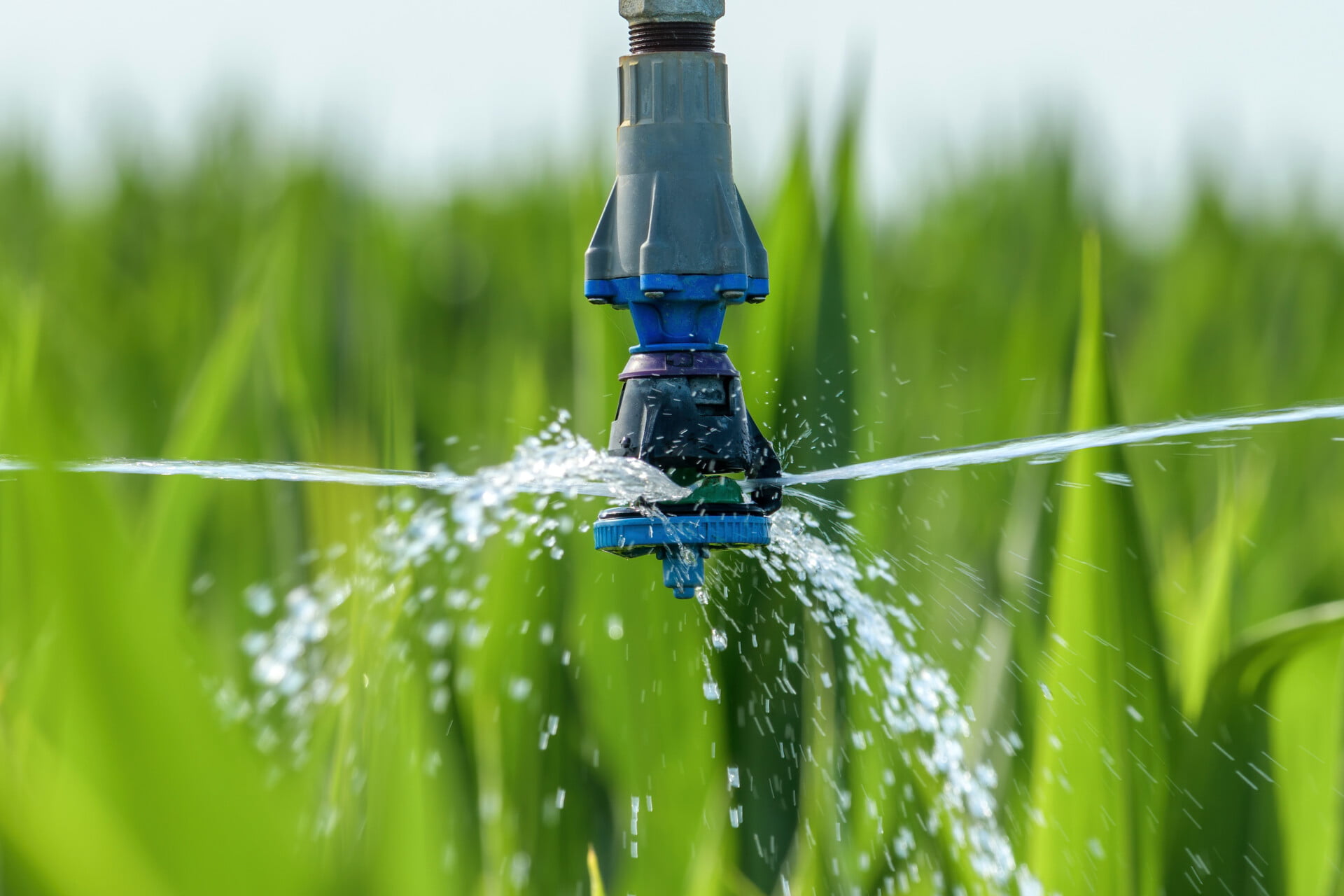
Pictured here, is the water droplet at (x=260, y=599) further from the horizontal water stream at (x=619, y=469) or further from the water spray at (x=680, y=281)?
the water spray at (x=680, y=281)

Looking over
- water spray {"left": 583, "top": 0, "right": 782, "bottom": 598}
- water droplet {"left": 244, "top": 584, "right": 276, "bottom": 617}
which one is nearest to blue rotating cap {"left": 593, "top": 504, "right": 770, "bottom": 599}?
water spray {"left": 583, "top": 0, "right": 782, "bottom": 598}

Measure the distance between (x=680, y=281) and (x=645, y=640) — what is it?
9.7 inches

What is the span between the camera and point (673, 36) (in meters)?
0.43

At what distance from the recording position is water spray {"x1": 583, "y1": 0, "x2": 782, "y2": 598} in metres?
0.43

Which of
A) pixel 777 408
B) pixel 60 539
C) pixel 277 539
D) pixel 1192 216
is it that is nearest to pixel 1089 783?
pixel 777 408

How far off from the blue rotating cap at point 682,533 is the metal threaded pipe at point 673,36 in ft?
0.48

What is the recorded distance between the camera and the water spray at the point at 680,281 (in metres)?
0.43

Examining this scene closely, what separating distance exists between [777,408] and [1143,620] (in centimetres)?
19

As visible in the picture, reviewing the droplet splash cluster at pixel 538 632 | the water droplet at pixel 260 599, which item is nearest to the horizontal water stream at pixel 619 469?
the droplet splash cluster at pixel 538 632

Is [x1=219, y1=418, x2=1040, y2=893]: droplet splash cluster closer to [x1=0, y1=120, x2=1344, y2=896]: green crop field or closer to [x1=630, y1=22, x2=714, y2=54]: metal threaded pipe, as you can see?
[x1=0, y1=120, x2=1344, y2=896]: green crop field

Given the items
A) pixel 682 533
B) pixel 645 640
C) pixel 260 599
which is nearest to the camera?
pixel 682 533

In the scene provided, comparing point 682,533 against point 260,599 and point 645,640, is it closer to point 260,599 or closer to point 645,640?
point 645,640

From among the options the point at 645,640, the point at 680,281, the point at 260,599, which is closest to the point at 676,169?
the point at 680,281

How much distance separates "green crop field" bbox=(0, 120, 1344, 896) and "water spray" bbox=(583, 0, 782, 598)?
14 centimetres
